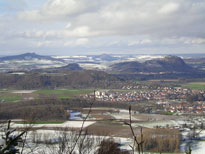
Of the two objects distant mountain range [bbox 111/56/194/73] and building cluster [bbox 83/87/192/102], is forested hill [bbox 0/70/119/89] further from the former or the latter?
distant mountain range [bbox 111/56/194/73]

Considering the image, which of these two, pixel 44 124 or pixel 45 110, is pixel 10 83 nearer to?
pixel 45 110

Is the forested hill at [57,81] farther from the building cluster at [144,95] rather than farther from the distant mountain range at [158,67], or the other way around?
the distant mountain range at [158,67]

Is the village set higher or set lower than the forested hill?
lower

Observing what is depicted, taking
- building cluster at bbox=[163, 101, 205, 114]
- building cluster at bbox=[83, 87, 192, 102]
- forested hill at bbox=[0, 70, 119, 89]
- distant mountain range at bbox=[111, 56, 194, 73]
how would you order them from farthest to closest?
1. distant mountain range at bbox=[111, 56, 194, 73]
2. forested hill at bbox=[0, 70, 119, 89]
3. building cluster at bbox=[83, 87, 192, 102]
4. building cluster at bbox=[163, 101, 205, 114]

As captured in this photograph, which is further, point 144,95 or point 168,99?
point 144,95

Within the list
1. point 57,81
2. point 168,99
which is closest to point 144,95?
point 168,99

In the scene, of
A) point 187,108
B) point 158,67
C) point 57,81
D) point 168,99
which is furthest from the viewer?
point 158,67

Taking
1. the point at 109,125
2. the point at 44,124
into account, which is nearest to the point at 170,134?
the point at 109,125

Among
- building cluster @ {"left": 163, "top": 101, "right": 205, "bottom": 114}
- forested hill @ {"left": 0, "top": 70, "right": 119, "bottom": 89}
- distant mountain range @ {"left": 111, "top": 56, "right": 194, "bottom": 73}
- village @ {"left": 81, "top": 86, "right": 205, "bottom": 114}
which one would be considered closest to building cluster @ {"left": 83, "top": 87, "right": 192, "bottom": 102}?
village @ {"left": 81, "top": 86, "right": 205, "bottom": 114}

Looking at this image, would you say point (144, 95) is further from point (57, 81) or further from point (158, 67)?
point (158, 67)

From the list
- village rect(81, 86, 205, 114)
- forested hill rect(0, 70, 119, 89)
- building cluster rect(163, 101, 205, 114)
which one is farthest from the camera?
forested hill rect(0, 70, 119, 89)

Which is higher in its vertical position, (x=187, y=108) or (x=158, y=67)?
(x=158, y=67)
